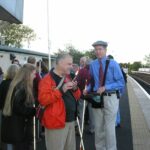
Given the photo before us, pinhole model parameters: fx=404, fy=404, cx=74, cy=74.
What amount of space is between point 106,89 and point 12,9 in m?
2.18

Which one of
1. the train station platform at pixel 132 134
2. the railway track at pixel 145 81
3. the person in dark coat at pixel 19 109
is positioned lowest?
the railway track at pixel 145 81

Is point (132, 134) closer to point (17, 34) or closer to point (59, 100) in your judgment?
point (59, 100)

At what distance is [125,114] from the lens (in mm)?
13406

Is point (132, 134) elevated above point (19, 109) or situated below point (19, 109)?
below

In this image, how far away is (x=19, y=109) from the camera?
583cm

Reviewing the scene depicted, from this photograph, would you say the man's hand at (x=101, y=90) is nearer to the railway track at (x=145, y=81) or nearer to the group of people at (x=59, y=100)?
the group of people at (x=59, y=100)

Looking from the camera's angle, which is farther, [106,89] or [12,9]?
[12,9]

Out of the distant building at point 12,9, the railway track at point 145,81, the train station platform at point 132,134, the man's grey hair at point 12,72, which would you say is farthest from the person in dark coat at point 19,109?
the railway track at point 145,81

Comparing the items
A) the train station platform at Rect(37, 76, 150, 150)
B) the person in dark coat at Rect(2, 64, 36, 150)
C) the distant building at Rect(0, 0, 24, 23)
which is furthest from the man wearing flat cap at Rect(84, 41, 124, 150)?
the distant building at Rect(0, 0, 24, 23)

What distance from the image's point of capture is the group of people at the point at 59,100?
5.08m

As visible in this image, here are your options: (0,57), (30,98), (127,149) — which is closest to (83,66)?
(127,149)

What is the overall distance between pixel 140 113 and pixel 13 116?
26.1 feet

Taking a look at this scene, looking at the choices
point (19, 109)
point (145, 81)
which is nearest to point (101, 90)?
point (19, 109)

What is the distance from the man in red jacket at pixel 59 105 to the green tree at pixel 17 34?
75326mm
